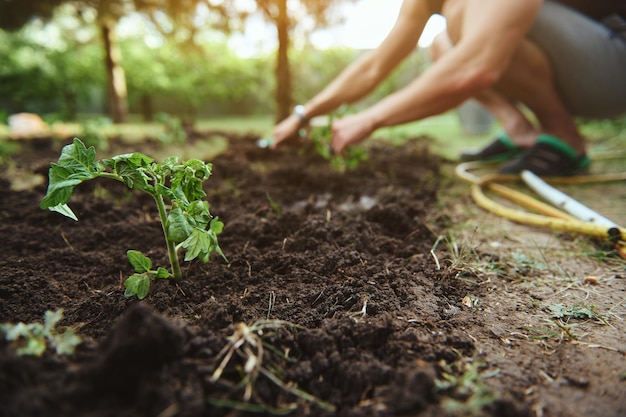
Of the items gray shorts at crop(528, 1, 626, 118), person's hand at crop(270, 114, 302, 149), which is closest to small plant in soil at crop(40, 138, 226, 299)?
person's hand at crop(270, 114, 302, 149)

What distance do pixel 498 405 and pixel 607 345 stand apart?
450mm

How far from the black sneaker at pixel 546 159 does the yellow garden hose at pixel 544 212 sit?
10 centimetres

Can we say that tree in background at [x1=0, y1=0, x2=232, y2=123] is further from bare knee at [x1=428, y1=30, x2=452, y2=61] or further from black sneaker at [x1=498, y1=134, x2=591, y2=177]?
→ black sneaker at [x1=498, y1=134, x2=591, y2=177]

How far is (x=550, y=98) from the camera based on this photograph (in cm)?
273

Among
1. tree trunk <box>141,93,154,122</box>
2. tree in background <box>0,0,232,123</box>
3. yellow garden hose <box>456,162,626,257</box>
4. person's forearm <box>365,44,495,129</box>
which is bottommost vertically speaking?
A: yellow garden hose <box>456,162,626,257</box>

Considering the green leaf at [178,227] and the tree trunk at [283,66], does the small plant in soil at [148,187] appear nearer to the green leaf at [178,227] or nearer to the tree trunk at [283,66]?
the green leaf at [178,227]

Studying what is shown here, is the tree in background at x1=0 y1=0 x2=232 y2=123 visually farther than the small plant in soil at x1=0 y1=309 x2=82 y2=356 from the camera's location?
Yes

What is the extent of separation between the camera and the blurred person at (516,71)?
6.46 feet

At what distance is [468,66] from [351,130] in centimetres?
69

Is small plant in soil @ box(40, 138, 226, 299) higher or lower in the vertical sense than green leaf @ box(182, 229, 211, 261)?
higher

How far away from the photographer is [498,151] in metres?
3.28

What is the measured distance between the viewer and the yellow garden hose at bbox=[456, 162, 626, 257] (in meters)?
1.48

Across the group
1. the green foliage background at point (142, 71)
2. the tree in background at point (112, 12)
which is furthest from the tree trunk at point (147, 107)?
the tree in background at point (112, 12)

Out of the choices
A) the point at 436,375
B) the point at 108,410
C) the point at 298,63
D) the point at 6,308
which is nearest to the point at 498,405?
the point at 436,375
